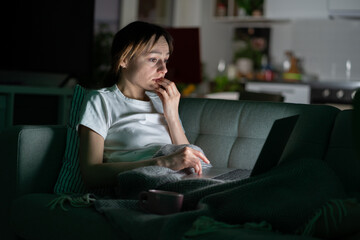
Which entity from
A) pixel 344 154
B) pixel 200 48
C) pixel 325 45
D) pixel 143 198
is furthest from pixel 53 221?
pixel 325 45

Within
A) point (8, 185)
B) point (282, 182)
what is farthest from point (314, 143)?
point (8, 185)

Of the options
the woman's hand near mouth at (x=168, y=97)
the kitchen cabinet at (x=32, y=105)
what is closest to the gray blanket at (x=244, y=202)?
the woman's hand near mouth at (x=168, y=97)

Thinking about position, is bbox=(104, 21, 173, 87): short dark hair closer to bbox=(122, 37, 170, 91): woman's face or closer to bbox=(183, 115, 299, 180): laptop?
bbox=(122, 37, 170, 91): woman's face

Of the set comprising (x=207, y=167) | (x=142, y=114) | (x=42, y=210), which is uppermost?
(x=142, y=114)

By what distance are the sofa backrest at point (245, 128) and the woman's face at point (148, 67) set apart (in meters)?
0.31

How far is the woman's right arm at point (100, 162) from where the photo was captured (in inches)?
65.4

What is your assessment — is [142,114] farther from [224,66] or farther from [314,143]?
[224,66]

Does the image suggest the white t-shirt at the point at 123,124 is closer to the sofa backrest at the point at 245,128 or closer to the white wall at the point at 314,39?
the sofa backrest at the point at 245,128

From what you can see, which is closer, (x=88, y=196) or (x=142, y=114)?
(x=88, y=196)

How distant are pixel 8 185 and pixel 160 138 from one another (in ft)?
1.96

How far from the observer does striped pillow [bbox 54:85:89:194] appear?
6.27 feet

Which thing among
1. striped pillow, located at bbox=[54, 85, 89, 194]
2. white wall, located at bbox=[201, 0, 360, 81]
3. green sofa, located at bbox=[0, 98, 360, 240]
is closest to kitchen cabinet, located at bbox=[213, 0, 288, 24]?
white wall, located at bbox=[201, 0, 360, 81]

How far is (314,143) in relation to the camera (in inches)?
74.6

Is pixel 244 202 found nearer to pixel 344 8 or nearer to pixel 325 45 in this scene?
pixel 344 8
